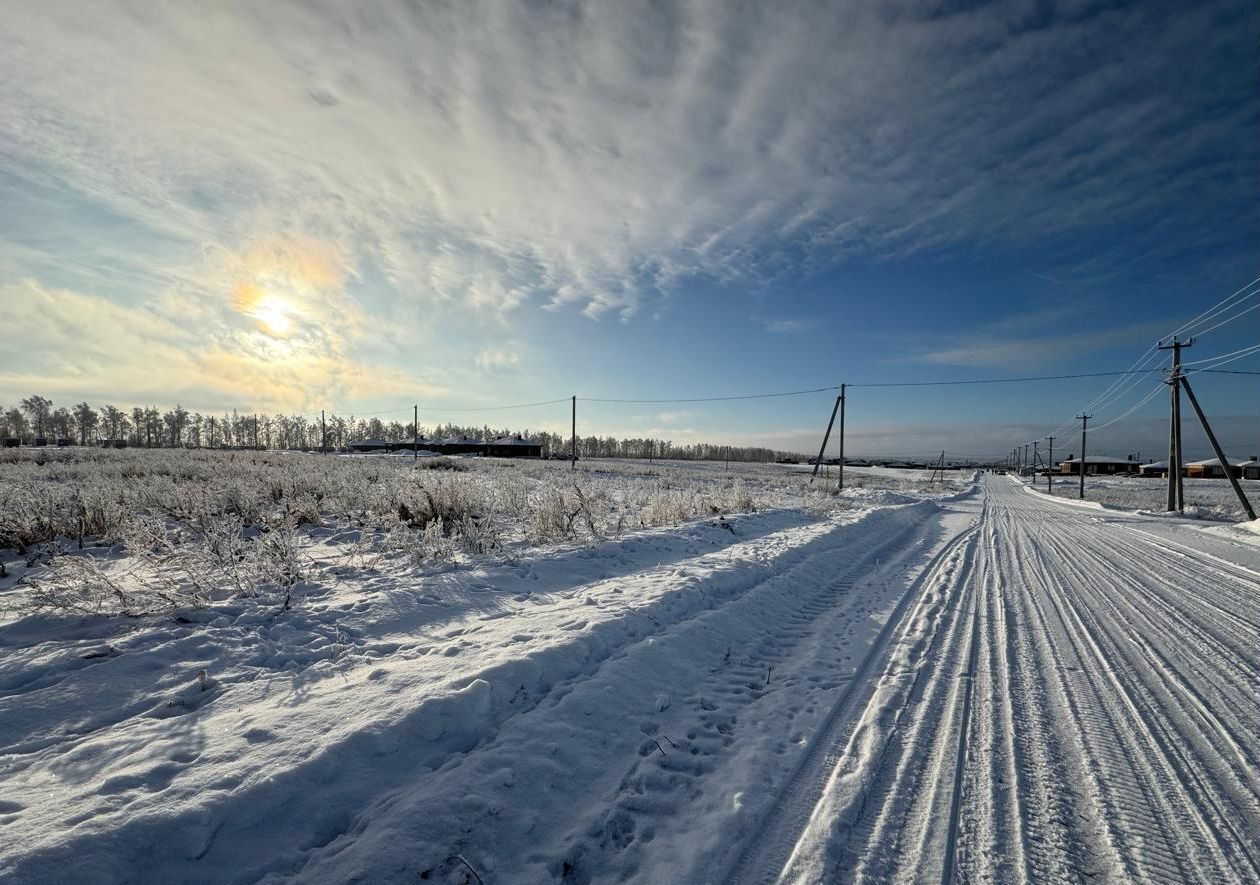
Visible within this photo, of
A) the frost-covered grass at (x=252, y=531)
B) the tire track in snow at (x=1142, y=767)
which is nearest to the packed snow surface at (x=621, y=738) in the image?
the tire track in snow at (x=1142, y=767)

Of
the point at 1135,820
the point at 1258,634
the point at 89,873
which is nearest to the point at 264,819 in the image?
the point at 89,873

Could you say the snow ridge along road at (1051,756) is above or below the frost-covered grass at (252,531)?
below

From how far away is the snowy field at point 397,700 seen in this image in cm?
244

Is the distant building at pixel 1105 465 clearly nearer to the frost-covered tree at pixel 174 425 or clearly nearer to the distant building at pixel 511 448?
the distant building at pixel 511 448

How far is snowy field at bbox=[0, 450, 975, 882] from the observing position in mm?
2438

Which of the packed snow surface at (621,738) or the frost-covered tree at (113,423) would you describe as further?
the frost-covered tree at (113,423)

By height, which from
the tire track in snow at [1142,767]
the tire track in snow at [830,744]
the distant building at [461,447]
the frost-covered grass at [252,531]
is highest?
the distant building at [461,447]

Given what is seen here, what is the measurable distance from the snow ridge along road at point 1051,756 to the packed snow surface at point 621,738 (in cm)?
2

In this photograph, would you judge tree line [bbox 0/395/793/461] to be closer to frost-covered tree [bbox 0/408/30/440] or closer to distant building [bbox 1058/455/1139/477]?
frost-covered tree [bbox 0/408/30/440]

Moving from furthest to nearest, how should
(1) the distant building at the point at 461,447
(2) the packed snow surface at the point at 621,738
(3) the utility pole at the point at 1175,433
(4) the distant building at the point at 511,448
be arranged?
(4) the distant building at the point at 511,448
(1) the distant building at the point at 461,447
(3) the utility pole at the point at 1175,433
(2) the packed snow surface at the point at 621,738

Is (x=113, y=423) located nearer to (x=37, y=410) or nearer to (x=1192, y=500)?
(x=37, y=410)

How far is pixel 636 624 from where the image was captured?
530 cm

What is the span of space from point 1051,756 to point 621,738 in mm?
2896

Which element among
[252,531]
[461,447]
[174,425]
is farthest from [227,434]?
[252,531]
